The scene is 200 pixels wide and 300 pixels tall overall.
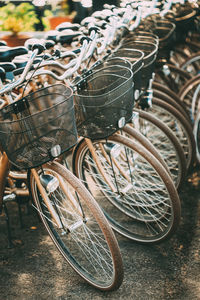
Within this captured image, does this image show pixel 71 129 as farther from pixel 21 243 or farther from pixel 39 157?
pixel 21 243

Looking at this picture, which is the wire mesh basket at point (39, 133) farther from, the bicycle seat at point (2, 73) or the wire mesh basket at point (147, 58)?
the wire mesh basket at point (147, 58)

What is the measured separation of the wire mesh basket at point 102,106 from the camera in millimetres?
2455

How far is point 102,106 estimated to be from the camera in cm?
244

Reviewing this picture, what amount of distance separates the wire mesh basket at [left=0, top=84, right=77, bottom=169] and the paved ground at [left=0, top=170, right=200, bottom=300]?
1088mm

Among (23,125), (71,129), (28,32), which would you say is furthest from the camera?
(28,32)

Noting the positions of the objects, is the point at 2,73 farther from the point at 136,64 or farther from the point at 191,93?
the point at 191,93

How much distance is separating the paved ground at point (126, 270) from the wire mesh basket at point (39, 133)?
1.09 metres

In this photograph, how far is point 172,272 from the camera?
9.26 ft

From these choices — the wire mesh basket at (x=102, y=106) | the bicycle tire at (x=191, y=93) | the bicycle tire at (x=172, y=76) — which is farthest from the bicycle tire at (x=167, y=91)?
the wire mesh basket at (x=102, y=106)

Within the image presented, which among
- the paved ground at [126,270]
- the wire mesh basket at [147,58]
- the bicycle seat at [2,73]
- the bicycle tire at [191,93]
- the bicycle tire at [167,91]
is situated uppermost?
the bicycle seat at [2,73]

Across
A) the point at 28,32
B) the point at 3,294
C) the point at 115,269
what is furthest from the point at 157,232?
the point at 28,32

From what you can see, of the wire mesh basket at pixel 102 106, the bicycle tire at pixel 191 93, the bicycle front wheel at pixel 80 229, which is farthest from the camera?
the bicycle tire at pixel 191 93

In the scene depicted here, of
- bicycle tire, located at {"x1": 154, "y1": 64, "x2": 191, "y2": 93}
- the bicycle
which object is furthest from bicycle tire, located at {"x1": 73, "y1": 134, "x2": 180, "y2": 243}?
bicycle tire, located at {"x1": 154, "y1": 64, "x2": 191, "y2": 93}

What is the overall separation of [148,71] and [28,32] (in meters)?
4.15
